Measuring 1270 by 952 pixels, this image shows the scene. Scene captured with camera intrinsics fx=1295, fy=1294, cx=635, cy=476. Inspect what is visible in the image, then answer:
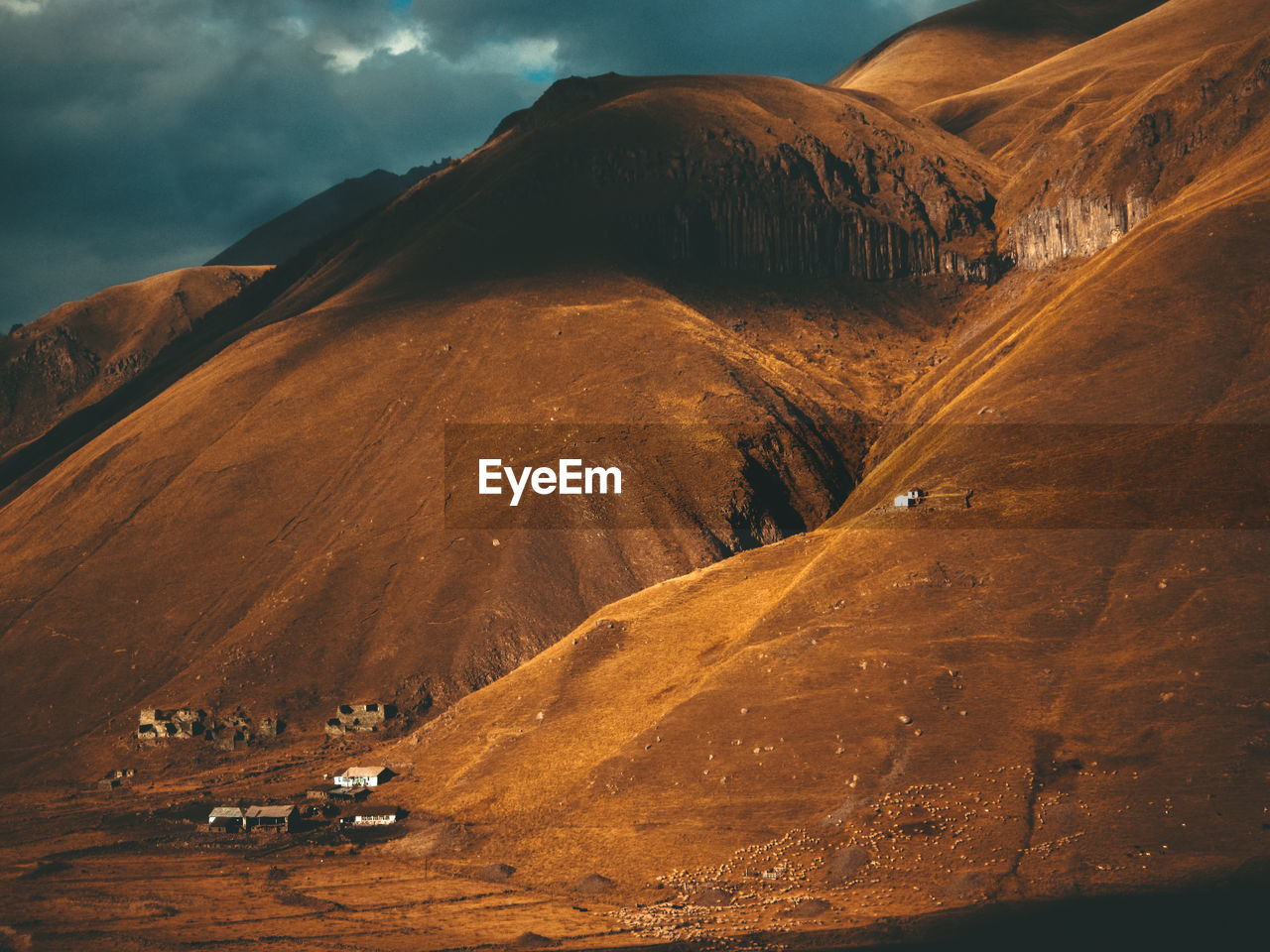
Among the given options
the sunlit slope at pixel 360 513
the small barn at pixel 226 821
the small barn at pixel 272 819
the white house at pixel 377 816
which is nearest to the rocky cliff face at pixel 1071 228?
the sunlit slope at pixel 360 513

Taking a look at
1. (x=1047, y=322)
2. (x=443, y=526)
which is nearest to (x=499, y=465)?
(x=443, y=526)

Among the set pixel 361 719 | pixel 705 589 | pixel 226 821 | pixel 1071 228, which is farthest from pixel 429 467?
pixel 1071 228

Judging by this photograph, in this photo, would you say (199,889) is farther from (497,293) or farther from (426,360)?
(497,293)

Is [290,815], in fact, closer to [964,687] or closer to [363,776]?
[363,776]

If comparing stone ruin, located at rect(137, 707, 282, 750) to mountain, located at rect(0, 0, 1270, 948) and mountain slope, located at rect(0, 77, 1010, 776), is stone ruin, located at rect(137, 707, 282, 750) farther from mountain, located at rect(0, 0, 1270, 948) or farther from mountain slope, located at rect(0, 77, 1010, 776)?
mountain slope, located at rect(0, 77, 1010, 776)

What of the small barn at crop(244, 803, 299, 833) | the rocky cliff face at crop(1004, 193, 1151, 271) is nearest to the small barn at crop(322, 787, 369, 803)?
A: the small barn at crop(244, 803, 299, 833)

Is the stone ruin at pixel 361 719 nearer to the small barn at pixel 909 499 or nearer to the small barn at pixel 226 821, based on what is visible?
the small barn at pixel 226 821
